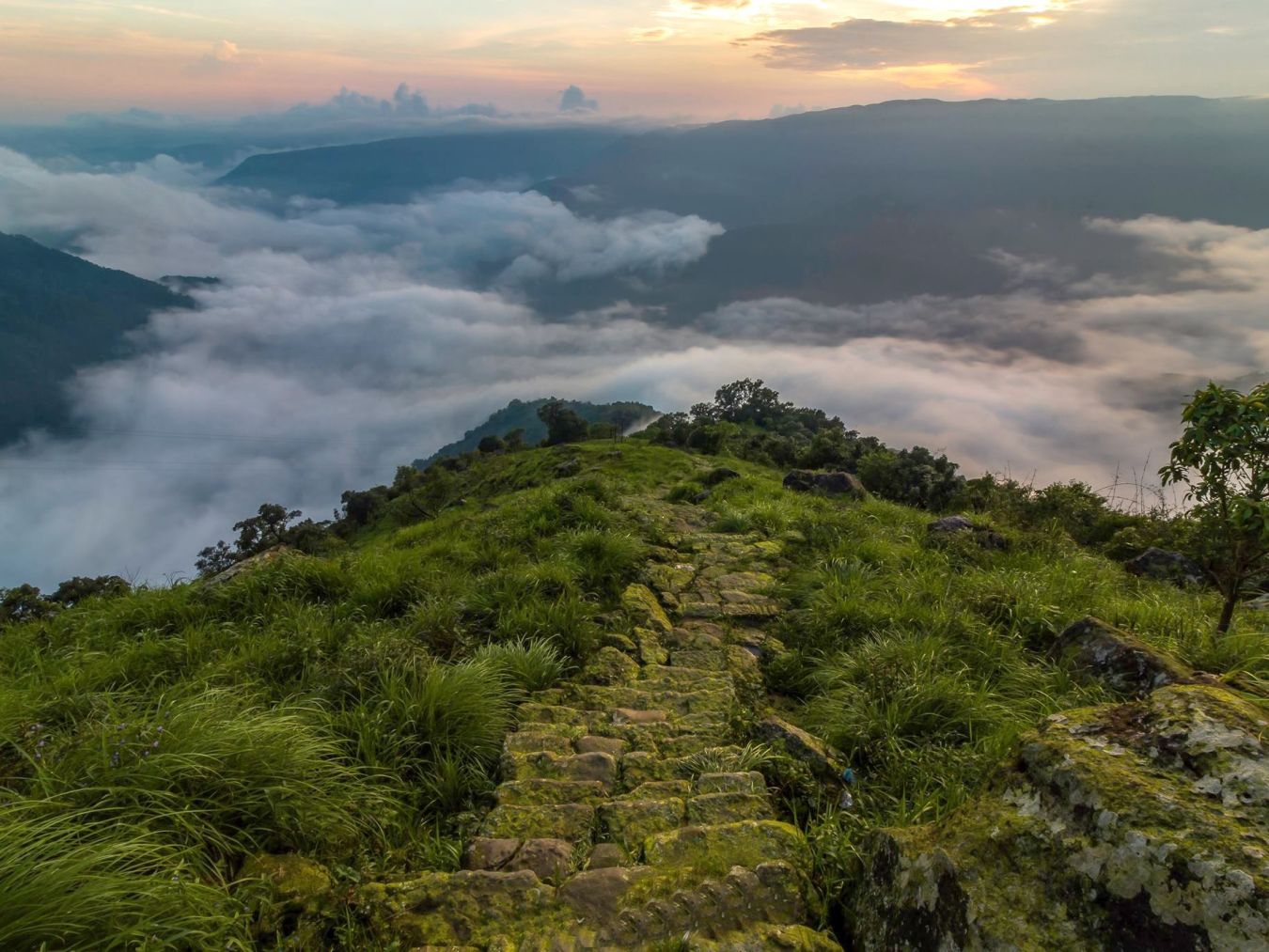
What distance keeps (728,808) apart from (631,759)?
88cm

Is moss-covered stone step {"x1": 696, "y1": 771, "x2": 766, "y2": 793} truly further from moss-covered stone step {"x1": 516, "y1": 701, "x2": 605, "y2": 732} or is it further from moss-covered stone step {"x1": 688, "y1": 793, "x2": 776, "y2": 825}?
moss-covered stone step {"x1": 516, "y1": 701, "x2": 605, "y2": 732}

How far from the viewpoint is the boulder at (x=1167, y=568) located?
34.0 feet

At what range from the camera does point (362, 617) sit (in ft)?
24.1

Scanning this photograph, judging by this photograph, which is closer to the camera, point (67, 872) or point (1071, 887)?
point (1071, 887)

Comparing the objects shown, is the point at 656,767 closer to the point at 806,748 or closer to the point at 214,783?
the point at 806,748

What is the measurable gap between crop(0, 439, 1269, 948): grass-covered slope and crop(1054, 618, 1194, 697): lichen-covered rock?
0.18 metres

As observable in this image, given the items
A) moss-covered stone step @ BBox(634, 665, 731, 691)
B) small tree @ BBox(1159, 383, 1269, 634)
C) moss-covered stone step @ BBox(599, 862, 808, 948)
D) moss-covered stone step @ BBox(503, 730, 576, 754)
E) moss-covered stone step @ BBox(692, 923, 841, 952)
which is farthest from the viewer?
moss-covered stone step @ BBox(634, 665, 731, 691)

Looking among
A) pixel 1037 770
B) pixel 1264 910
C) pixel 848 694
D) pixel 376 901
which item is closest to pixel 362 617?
pixel 376 901

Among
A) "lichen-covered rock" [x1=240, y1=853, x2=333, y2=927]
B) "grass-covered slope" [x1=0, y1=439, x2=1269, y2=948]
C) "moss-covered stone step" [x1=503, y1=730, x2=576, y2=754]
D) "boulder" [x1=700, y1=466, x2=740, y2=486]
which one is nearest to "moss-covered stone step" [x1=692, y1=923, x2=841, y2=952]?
"grass-covered slope" [x1=0, y1=439, x2=1269, y2=948]

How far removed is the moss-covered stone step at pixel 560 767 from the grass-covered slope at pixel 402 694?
251 mm

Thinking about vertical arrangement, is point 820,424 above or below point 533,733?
below

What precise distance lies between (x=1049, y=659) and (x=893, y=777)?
99.5 inches

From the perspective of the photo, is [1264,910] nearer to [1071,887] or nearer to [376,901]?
[1071,887]

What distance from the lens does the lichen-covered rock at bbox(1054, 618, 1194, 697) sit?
4750mm
